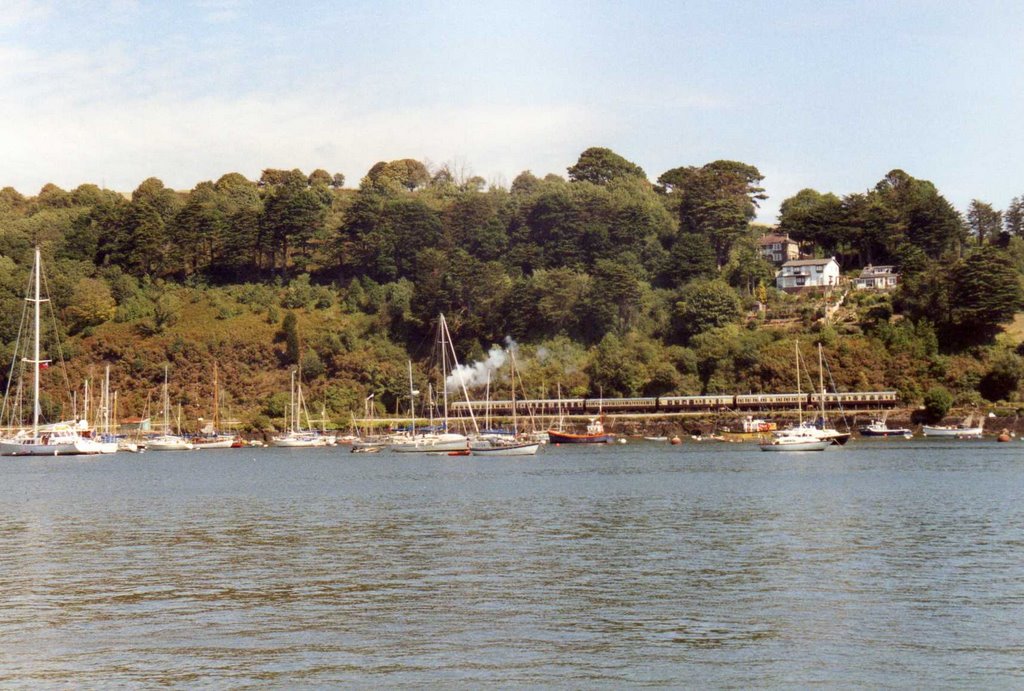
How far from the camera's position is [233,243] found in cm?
17725

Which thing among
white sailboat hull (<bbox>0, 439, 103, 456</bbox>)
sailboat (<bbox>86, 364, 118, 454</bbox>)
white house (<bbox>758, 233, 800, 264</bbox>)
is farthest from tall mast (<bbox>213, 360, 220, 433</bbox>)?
white house (<bbox>758, 233, 800, 264</bbox>)

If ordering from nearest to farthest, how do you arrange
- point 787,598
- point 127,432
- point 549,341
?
1. point 787,598
2. point 127,432
3. point 549,341

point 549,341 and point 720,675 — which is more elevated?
point 549,341

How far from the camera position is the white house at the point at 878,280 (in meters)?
155

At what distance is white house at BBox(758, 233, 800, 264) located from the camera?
179125 mm

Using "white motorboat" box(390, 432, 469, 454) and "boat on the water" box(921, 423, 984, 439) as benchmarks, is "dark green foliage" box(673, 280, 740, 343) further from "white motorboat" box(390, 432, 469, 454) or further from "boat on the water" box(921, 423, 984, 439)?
"white motorboat" box(390, 432, 469, 454)

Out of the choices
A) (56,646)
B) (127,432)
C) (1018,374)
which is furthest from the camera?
(127,432)

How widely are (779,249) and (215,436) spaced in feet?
293

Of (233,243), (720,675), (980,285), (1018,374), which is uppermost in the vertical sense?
(233,243)

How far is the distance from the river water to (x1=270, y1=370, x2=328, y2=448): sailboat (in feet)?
209

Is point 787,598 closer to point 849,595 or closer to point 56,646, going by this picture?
point 849,595

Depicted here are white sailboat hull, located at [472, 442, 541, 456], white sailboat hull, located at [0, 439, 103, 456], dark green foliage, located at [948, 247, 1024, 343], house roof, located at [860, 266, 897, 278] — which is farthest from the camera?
house roof, located at [860, 266, 897, 278]

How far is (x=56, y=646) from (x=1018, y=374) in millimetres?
117810

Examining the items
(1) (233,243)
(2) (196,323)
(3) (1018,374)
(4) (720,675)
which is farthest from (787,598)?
(1) (233,243)
